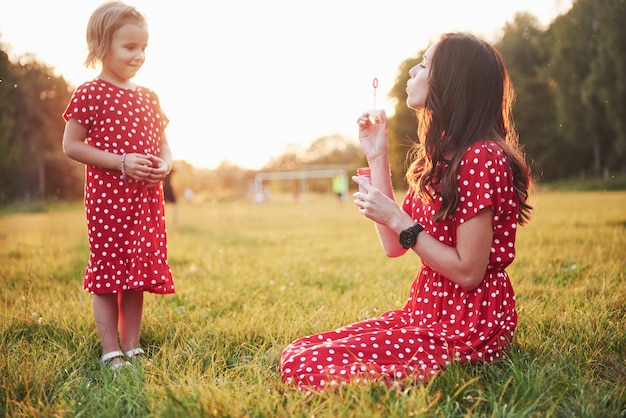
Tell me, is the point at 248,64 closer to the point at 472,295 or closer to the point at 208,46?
the point at 208,46

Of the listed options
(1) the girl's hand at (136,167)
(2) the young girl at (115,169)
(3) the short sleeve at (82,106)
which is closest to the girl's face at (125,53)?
(2) the young girl at (115,169)

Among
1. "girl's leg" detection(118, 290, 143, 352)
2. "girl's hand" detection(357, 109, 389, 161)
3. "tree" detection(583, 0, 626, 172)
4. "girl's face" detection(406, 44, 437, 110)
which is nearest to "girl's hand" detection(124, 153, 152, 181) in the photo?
"girl's leg" detection(118, 290, 143, 352)

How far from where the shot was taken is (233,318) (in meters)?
2.53

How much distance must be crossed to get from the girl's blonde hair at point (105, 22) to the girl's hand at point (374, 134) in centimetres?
106

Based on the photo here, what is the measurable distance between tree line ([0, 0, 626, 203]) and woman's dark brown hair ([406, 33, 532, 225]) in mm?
692

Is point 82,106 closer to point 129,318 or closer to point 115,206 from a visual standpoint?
point 115,206

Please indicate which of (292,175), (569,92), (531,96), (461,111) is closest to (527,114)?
(531,96)

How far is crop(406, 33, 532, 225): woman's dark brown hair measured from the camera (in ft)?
5.34

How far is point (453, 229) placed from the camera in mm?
1701

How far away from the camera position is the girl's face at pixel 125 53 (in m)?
2.10

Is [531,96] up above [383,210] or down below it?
above

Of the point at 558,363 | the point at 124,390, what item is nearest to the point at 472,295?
the point at 558,363

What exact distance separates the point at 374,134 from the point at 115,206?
3.62 feet

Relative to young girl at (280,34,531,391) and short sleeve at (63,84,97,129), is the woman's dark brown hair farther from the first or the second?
short sleeve at (63,84,97,129)
